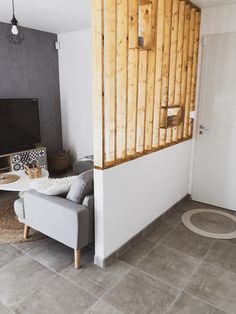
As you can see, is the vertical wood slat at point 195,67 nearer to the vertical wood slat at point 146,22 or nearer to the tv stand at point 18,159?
the vertical wood slat at point 146,22

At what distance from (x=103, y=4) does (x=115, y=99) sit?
702mm

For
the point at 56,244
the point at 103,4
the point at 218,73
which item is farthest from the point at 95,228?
the point at 218,73

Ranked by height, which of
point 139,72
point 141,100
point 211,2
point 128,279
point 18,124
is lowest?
point 128,279

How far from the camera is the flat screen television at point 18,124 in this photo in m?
4.01

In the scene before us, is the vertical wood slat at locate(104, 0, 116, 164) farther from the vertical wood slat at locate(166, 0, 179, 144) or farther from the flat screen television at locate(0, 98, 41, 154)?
the flat screen television at locate(0, 98, 41, 154)

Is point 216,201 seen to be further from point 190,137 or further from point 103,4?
point 103,4

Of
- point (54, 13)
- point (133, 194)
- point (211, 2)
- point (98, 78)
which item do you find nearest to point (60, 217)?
point (133, 194)

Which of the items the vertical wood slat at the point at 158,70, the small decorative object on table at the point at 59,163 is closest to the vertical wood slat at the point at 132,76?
the vertical wood slat at the point at 158,70

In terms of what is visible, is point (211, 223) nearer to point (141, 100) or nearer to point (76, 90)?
point (141, 100)

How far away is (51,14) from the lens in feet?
11.8

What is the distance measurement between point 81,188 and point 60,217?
31 centimetres

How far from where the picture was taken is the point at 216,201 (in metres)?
3.64

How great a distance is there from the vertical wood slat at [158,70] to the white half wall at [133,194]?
0.75 ft

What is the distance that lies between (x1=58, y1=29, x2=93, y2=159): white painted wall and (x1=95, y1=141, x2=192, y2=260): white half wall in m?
2.03
